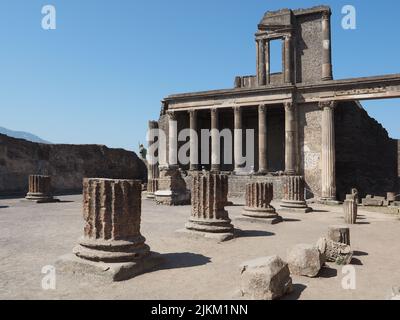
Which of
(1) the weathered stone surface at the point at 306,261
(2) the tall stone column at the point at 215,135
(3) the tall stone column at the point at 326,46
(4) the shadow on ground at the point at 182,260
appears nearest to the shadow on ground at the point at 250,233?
(4) the shadow on ground at the point at 182,260

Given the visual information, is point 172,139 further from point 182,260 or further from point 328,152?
point 182,260

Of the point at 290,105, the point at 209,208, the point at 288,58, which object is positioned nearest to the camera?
the point at 209,208

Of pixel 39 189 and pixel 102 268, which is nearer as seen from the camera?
pixel 102 268

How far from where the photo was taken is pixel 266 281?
3.84 m

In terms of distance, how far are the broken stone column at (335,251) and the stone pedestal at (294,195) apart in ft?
26.1

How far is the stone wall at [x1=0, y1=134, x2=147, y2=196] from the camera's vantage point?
763 inches

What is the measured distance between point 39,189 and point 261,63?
18.6 meters

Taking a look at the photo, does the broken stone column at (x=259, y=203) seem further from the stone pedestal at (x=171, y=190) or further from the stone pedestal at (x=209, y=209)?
the stone pedestal at (x=171, y=190)

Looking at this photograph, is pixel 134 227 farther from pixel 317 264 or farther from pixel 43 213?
pixel 43 213

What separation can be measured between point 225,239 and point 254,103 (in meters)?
16.4

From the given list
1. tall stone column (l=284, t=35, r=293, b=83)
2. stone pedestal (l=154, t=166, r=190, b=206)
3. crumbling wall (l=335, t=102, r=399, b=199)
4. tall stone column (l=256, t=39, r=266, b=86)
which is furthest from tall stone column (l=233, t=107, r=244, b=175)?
stone pedestal (l=154, t=166, r=190, b=206)

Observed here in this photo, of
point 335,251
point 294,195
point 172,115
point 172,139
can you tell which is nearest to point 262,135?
point 172,139

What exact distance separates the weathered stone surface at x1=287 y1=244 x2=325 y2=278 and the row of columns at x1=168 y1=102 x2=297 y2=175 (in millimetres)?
16103

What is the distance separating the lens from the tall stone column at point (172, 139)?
85.3 feet
